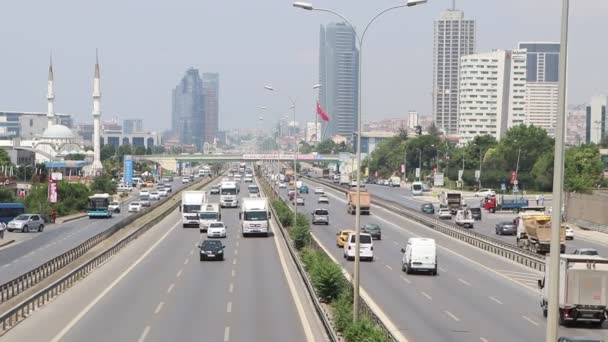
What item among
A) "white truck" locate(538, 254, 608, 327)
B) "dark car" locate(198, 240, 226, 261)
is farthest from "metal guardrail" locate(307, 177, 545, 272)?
"white truck" locate(538, 254, 608, 327)

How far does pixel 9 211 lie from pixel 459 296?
55487 mm

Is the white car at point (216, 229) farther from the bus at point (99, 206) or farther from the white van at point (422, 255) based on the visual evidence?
the bus at point (99, 206)

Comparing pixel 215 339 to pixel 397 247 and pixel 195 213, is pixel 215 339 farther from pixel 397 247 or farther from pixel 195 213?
pixel 195 213

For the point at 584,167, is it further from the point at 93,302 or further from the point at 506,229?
the point at 93,302

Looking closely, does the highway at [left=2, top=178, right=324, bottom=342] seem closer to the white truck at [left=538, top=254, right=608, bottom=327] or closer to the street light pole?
the white truck at [left=538, top=254, right=608, bottom=327]

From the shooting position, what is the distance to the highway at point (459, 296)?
2872cm

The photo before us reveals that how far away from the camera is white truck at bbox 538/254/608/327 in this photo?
2969cm

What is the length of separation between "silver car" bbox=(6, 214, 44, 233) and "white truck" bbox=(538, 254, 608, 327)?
181 ft

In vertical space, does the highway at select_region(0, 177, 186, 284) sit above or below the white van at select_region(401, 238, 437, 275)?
below

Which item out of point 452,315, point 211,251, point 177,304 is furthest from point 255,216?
point 452,315

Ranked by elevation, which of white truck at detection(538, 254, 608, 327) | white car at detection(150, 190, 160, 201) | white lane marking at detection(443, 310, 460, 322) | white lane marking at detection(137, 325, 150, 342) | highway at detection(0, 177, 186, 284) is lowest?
white car at detection(150, 190, 160, 201)

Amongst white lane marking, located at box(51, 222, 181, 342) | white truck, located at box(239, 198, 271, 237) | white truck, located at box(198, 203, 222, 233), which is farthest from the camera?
white truck, located at box(198, 203, 222, 233)

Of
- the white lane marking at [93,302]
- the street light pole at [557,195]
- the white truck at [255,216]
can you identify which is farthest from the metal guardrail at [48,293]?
the street light pole at [557,195]

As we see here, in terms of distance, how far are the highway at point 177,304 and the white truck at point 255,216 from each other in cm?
1240
